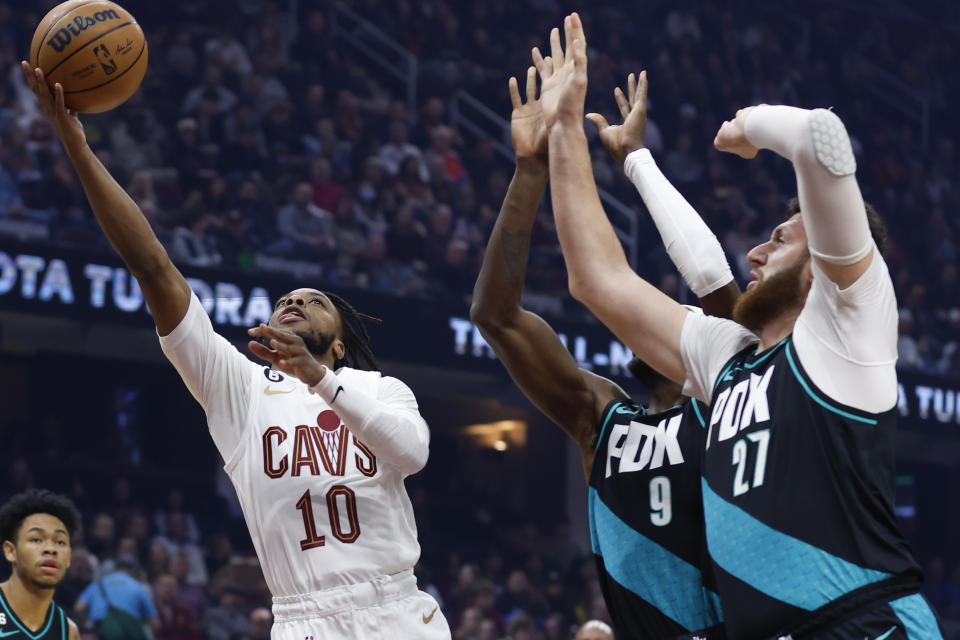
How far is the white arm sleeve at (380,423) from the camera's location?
360 centimetres

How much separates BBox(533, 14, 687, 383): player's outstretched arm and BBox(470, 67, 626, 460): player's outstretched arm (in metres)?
0.42

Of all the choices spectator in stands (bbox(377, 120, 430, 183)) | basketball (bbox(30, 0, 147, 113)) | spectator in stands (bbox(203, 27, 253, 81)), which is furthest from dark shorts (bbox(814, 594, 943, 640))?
spectator in stands (bbox(203, 27, 253, 81))

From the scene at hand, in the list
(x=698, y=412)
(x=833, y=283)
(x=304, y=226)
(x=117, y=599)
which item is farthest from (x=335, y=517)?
(x=304, y=226)

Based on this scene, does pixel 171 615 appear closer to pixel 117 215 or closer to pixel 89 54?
pixel 89 54

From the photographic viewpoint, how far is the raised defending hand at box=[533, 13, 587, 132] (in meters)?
3.08

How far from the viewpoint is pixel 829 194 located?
2.32 metres

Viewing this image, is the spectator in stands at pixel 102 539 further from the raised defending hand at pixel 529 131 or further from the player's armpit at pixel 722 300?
the player's armpit at pixel 722 300

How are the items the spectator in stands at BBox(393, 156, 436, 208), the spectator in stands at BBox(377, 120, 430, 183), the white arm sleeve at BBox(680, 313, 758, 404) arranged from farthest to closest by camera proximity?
1. the spectator in stands at BBox(377, 120, 430, 183)
2. the spectator in stands at BBox(393, 156, 436, 208)
3. the white arm sleeve at BBox(680, 313, 758, 404)

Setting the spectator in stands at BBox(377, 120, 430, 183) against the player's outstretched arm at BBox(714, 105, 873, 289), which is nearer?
the player's outstretched arm at BBox(714, 105, 873, 289)

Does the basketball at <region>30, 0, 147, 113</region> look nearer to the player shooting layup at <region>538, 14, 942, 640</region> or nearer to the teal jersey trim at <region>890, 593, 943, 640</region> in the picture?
the player shooting layup at <region>538, 14, 942, 640</region>

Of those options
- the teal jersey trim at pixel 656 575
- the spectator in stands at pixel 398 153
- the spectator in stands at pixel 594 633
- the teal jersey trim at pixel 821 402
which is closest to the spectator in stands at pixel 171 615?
the spectator in stands at pixel 594 633

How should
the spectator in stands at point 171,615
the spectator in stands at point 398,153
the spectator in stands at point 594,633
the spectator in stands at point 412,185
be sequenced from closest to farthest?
1. the spectator in stands at point 594,633
2. the spectator in stands at point 171,615
3. the spectator in stands at point 412,185
4. the spectator in stands at point 398,153

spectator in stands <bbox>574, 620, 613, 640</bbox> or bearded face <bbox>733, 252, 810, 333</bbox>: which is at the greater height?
bearded face <bbox>733, 252, 810, 333</bbox>

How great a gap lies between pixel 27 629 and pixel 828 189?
4.69m
